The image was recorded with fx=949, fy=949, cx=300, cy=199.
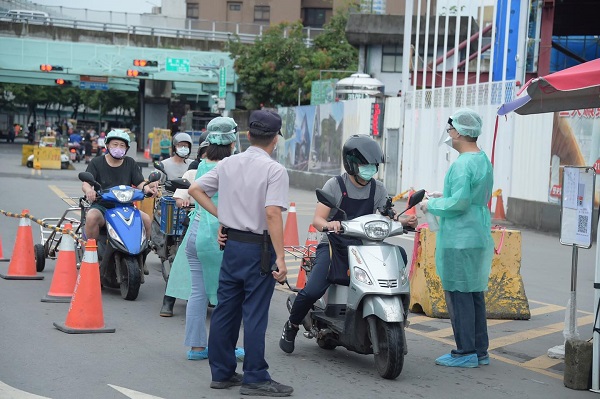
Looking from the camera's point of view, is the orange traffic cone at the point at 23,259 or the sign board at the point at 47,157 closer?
the orange traffic cone at the point at 23,259

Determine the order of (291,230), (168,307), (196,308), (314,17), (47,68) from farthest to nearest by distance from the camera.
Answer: (314,17) < (47,68) < (291,230) < (168,307) < (196,308)

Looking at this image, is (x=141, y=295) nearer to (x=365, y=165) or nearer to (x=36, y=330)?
(x=36, y=330)

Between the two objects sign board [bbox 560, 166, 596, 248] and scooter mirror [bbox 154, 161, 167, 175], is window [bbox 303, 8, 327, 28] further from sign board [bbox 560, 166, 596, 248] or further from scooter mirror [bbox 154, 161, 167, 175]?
sign board [bbox 560, 166, 596, 248]

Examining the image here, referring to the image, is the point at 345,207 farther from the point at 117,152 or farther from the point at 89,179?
the point at 117,152

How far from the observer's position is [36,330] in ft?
28.3

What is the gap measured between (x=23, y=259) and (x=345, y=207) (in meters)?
5.62

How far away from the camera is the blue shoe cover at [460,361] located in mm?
7805

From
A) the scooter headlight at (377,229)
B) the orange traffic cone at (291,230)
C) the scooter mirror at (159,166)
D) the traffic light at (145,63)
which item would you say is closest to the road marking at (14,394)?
the scooter headlight at (377,229)

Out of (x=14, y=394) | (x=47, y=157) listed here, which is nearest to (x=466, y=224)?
(x=14, y=394)

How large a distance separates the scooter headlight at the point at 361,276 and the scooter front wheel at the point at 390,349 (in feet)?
1.00

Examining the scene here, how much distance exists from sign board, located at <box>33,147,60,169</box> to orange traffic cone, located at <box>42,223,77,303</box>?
102 ft

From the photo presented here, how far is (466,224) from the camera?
7715mm

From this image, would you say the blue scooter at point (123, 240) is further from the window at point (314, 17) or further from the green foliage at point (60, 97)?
the green foliage at point (60, 97)

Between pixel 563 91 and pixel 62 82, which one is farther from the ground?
pixel 62 82
